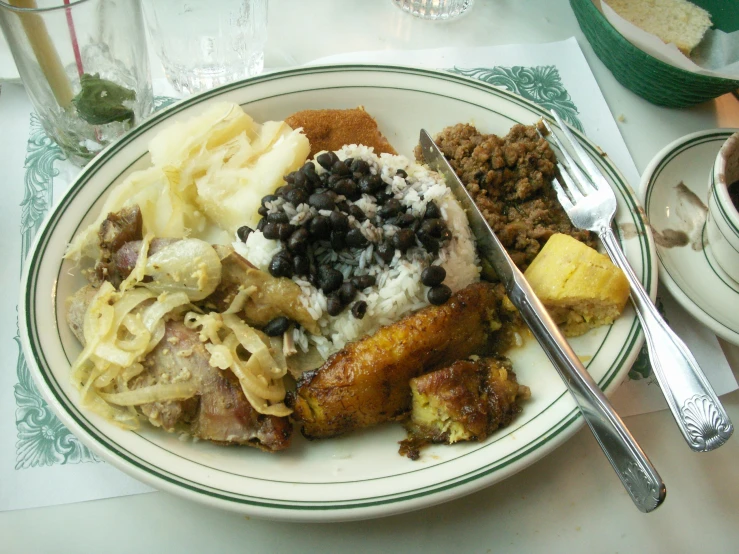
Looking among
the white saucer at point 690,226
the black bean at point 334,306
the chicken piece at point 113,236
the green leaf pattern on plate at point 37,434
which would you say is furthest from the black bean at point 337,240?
the white saucer at point 690,226

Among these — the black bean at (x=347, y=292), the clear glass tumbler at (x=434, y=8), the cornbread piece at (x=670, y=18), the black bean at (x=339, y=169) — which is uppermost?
the cornbread piece at (x=670, y=18)

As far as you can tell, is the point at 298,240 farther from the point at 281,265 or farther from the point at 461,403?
the point at 461,403

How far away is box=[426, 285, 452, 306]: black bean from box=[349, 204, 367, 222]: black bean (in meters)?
0.43

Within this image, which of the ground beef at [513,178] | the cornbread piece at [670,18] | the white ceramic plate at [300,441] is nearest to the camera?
the white ceramic plate at [300,441]

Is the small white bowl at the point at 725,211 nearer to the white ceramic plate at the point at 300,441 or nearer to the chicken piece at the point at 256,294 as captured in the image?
the white ceramic plate at the point at 300,441

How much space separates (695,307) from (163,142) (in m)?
2.42

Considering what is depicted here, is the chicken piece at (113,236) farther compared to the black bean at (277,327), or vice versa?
the chicken piece at (113,236)

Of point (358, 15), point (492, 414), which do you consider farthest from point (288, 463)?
point (358, 15)

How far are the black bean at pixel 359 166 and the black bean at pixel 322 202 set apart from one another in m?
0.23

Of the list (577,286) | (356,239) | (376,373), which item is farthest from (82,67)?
(577,286)

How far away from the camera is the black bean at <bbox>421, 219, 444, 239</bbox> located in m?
2.42

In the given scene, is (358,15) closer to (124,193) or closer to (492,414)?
(124,193)

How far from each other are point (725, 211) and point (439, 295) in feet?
4.15

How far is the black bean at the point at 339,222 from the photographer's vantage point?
7.70ft
